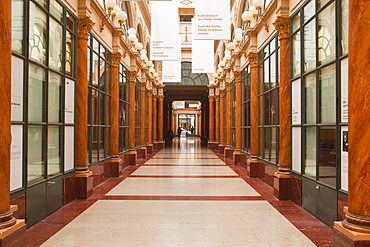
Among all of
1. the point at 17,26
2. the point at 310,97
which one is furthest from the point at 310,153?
the point at 17,26

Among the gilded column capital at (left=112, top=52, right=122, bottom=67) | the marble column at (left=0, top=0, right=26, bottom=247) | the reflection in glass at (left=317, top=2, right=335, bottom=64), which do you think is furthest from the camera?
the gilded column capital at (left=112, top=52, right=122, bottom=67)

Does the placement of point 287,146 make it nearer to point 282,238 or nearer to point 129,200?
point 282,238

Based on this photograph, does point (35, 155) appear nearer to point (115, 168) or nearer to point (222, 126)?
point (115, 168)

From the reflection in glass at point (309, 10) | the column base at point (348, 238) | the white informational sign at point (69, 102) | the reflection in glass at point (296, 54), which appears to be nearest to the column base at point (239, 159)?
the reflection in glass at point (296, 54)

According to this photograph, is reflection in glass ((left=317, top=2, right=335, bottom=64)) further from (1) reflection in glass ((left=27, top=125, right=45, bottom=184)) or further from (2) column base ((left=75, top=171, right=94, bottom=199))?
(2) column base ((left=75, top=171, right=94, bottom=199))

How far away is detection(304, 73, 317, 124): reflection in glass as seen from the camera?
6.73 meters

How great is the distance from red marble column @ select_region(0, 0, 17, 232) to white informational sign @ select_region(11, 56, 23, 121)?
3.81 feet

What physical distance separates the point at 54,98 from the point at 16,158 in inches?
78.2

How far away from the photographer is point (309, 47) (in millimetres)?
6969

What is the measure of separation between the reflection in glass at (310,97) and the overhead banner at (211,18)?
13.4 feet

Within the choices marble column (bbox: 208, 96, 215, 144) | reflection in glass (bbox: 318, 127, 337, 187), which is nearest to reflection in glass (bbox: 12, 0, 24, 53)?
reflection in glass (bbox: 318, 127, 337, 187)

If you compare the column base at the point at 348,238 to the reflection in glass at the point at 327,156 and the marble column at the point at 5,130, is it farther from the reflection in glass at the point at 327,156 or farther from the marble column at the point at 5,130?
the marble column at the point at 5,130

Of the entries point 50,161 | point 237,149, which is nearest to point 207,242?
point 50,161

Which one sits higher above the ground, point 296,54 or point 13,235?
point 296,54
